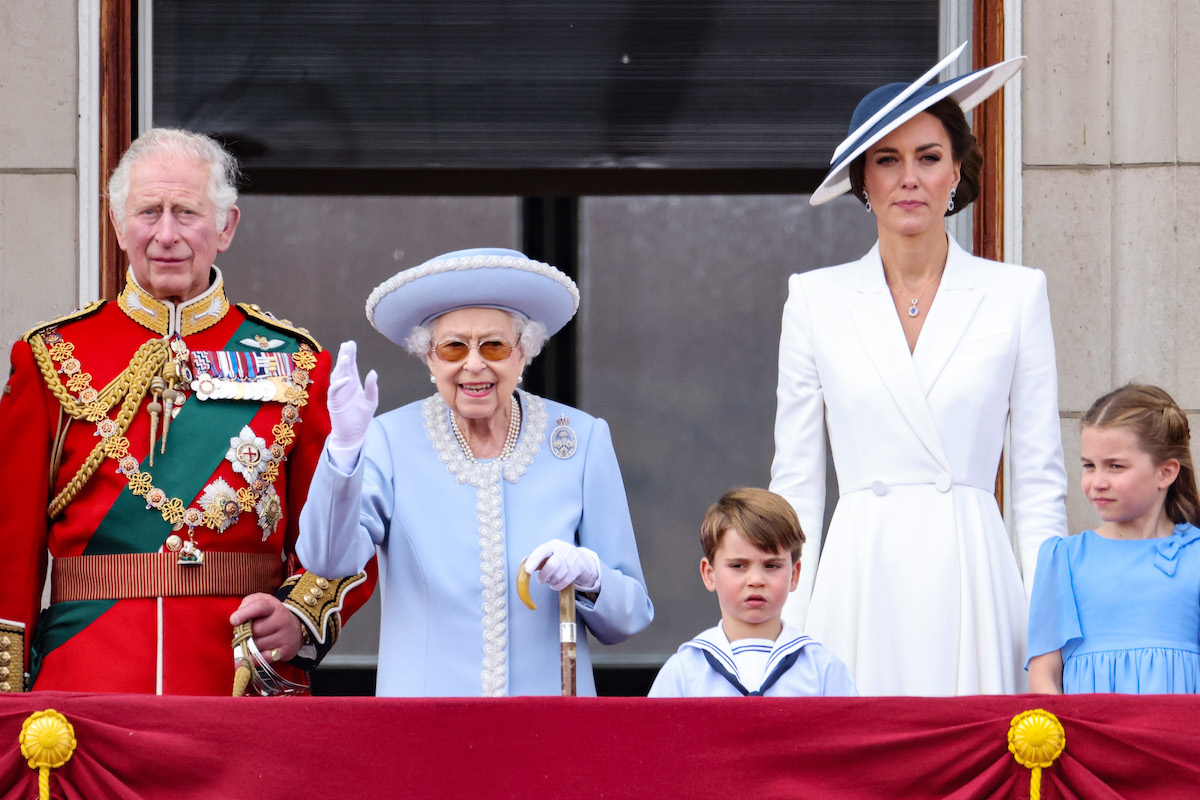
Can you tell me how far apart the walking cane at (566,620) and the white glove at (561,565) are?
16mm

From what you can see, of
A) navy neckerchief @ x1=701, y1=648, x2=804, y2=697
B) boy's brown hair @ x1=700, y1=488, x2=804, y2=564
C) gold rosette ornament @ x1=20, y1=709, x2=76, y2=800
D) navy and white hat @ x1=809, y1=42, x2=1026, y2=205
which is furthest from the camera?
navy and white hat @ x1=809, y1=42, x2=1026, y2=205

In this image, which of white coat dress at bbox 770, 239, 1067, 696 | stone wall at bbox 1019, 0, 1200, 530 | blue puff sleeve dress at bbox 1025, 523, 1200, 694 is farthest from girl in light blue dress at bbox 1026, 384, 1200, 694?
stone wall at bbox 1019, 0, 1200, 530

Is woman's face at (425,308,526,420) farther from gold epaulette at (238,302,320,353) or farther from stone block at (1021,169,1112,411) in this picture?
stone block at (1021,169,1112,411)

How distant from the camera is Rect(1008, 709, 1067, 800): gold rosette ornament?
7.91 ft

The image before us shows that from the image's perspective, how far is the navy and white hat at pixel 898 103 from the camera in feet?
10.5

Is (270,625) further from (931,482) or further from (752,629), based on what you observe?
(931,482)

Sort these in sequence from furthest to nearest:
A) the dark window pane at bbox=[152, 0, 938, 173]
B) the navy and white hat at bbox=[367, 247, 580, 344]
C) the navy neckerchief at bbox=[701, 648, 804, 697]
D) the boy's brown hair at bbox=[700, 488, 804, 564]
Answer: the dark window pane at bbox=[152, 0, 938, 173], the navy and white hat at bbox=[367, 247, 580, 344], the boy's brown hair at bbox=[700, 488, 804, 564], the navy neckerchief at bbox=[701, 648, 804, 697]

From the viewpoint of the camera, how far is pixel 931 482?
3.13 metres

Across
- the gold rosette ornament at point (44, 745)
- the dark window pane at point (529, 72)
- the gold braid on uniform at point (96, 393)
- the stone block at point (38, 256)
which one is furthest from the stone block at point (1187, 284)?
the gold rosette ornament at point (44, 745)

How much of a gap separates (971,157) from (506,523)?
115 centimetres

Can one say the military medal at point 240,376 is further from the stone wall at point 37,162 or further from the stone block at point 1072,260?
the stone block at point 1072,260

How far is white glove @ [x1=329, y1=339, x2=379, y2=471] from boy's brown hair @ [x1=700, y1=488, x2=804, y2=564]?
2.07 feet

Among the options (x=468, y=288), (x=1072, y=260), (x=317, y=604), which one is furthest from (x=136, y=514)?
(x=1072, y=260)

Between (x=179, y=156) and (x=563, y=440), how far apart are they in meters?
0.90
